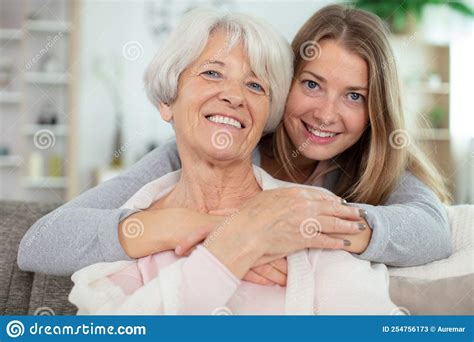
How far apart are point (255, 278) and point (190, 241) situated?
0.14 m

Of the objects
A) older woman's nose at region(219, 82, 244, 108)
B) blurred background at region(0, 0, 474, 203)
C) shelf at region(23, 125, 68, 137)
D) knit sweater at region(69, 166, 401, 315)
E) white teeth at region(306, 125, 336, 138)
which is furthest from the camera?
shelf at region(23, 125, 68, 137)

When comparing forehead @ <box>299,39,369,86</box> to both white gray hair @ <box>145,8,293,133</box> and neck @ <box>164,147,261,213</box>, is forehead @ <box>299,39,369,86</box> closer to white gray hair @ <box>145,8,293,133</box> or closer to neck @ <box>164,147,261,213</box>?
white gray hair @ <box>145,8,293,133</box>

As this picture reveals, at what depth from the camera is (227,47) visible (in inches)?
48.8

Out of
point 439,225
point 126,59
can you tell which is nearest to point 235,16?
point 439,225

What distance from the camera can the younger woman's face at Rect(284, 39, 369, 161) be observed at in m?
1.40

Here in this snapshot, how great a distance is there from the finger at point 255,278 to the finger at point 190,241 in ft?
0.34

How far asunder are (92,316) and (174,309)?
15 cm

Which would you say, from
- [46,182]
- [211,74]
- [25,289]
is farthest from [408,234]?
[46,182]

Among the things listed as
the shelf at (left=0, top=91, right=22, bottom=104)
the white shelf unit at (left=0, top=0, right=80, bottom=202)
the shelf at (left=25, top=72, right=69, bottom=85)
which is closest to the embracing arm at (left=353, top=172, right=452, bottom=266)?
the white shelf unit at (left=0, top=0, right=80, bottom=202)

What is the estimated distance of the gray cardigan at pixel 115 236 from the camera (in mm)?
1185

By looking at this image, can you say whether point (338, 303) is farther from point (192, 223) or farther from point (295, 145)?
point (295, 145)

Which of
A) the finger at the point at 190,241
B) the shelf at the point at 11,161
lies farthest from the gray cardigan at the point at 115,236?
the shelf at the point at 11,161

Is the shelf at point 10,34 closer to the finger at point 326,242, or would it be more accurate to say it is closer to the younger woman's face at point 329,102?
the younger woman's face at point 329,102

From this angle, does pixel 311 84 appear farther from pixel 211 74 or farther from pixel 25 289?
pixel 25 289
